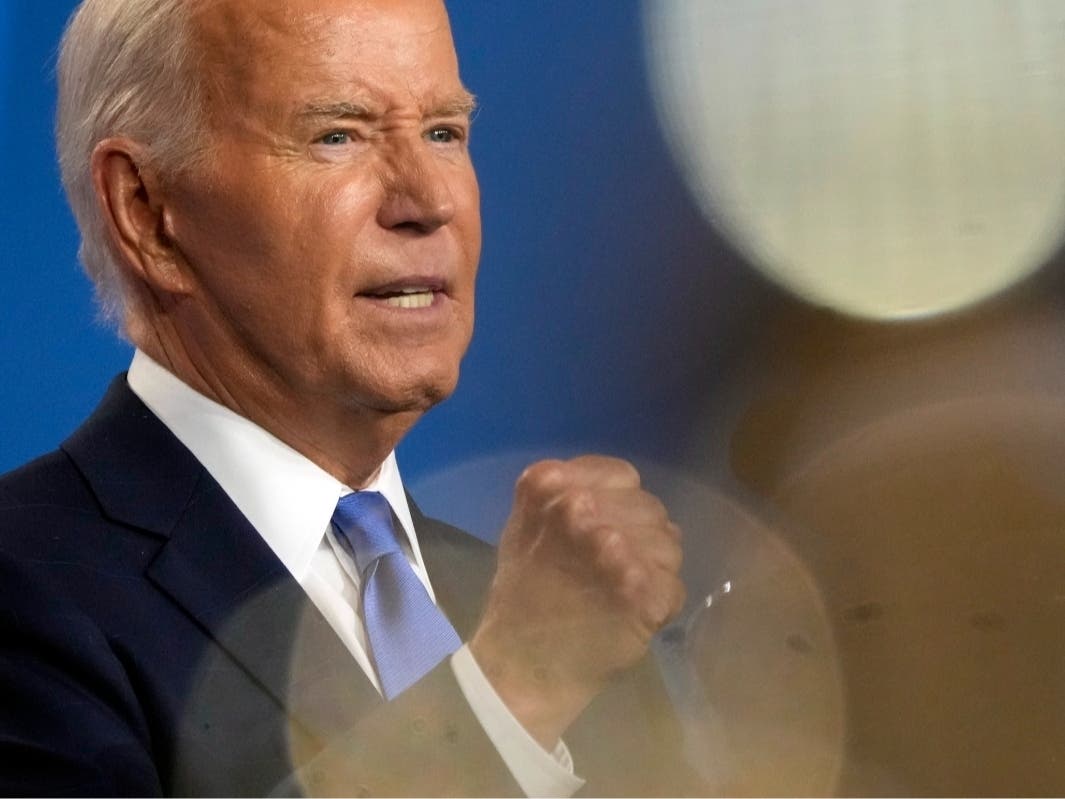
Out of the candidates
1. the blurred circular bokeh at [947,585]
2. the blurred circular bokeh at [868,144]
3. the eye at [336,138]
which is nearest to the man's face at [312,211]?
the eye at [336,138]

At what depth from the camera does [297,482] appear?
120 cm

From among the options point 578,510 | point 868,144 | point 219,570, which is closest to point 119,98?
point 219,570

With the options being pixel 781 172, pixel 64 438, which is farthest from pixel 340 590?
pixel 781 172

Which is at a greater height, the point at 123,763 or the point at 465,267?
the point at 465,267

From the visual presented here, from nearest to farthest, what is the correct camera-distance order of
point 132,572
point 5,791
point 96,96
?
point 5,791, point 132,572, point 96,96

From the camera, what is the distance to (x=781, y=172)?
1461 mm

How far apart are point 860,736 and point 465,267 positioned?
559 millimetres

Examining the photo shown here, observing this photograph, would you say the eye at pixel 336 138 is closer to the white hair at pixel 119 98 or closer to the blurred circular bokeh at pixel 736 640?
the white hair at pixel 119 98

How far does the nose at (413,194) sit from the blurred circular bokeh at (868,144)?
1.02 feet

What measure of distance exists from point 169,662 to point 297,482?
0.63ft

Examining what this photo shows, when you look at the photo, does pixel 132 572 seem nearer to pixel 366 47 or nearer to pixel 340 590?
pixel 340 590

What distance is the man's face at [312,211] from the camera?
1.17 metres

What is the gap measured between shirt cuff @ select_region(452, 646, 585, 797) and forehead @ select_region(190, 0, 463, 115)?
456 mm

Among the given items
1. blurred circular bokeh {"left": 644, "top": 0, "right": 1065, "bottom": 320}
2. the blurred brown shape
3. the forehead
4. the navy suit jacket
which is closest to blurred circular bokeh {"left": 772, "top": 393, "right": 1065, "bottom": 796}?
the blurred brown shape
